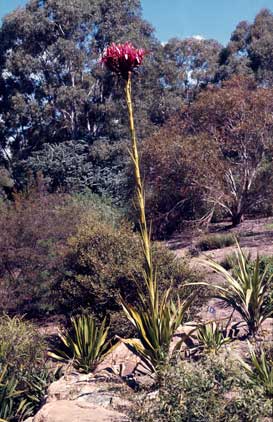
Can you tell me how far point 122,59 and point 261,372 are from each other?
10.3 feet

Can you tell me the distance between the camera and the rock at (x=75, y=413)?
648cm

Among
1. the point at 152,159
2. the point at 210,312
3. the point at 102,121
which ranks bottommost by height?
the point at 210,312

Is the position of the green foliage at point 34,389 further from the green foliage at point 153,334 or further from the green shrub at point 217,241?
the green shrub at point 217,241

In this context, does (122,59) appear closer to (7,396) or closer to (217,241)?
(7,396)

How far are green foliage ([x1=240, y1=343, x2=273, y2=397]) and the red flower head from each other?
9.60 ft

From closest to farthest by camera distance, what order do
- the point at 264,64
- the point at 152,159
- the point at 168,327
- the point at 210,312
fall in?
1. the point at 168,327
2. the point at 210,312
3. the point at 152,159
4. the point at 264,64

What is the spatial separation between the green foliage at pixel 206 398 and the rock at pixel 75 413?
88 centimetres

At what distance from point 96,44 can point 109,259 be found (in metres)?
Result: 24.1

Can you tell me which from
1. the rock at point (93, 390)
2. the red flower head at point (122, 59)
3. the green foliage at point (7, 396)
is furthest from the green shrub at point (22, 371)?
the red flower head at point (122, 59)

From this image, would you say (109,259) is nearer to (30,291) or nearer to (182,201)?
(30,291)

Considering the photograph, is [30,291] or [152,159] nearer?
[30,291]

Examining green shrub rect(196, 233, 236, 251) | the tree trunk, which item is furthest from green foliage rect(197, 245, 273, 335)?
the tree trunk

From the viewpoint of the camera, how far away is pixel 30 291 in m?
13.9

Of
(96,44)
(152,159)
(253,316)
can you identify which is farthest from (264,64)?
(253,316)
